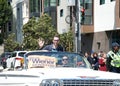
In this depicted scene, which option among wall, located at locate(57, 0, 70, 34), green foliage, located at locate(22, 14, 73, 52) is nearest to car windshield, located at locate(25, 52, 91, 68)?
green foliage, located at locate(22, 14, 73, 52)

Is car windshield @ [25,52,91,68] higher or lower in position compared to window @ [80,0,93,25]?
lower

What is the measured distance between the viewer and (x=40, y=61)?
10094mm

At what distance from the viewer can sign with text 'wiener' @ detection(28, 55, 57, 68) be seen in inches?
394

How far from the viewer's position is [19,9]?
70188 mm

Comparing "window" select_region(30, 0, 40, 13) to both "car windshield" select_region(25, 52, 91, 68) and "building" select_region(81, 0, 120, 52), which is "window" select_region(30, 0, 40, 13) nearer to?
"building" select_region(81, 0, 120, 52)

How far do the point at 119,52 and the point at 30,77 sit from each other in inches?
278

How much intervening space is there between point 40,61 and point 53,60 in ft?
0.88

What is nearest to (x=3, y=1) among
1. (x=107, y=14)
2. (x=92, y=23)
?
(x=92, y=23)

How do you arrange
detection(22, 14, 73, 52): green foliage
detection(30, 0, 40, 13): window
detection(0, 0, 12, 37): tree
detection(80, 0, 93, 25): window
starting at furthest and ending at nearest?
1. detection(0, 0, 12, 37): tree
2. detection(30, 0, 40, 13): window
3. detection(22, 14, 73, 52): green foliage
4. detection(80, 0, 93, 25): window

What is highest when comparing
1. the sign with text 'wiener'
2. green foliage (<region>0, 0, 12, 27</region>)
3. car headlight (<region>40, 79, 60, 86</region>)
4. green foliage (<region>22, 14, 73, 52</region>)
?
green foliage (<region>0, 0, 12, 27</region>)

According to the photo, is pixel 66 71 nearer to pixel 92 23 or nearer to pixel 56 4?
pixel 92 23

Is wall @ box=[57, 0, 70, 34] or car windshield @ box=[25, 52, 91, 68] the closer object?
car windshield @ box=[25, 52, 91, 68]

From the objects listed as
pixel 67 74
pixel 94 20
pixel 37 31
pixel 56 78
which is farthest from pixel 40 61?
pixel 37 31

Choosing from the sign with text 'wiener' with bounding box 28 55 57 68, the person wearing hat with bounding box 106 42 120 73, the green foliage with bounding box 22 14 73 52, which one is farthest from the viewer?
the green foliage with bounding box 22 14 73 52
